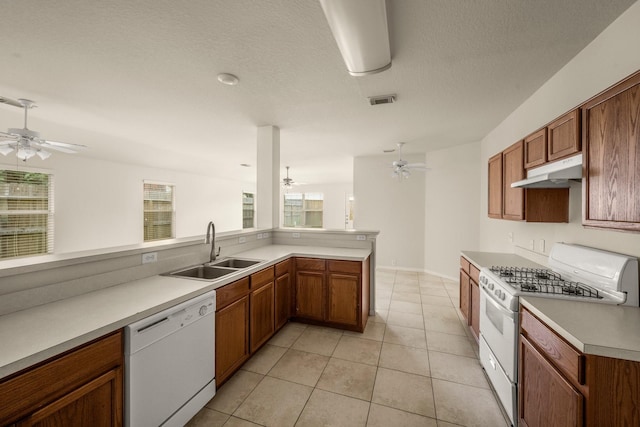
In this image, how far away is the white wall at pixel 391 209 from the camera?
5.55 m

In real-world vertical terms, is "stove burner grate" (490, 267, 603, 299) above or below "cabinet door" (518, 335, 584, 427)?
above

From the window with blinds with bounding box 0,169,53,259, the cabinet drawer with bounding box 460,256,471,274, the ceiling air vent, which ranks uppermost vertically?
the ceiling air vent

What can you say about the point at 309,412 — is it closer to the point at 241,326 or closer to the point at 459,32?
the point at 241,326

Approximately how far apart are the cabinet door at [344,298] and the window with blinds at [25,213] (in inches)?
193

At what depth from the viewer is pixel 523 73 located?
2.20 meters

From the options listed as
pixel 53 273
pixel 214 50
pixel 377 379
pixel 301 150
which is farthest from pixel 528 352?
pixel 301 150

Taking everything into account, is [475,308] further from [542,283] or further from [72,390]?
[72,390]

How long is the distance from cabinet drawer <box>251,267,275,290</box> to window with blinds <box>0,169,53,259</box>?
4366 mm

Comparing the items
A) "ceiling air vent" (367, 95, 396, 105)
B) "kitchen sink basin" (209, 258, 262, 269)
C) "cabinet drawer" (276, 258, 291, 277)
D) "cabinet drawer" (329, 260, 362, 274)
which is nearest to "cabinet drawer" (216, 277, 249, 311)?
"kitchen sink basin" (209, 258, 262, 269)

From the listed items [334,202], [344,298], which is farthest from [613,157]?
[334,202]

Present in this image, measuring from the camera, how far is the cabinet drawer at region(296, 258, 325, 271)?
2.90m

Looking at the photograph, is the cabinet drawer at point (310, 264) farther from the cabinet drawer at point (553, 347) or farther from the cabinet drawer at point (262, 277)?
the cabinet drawer at point (553, 347)

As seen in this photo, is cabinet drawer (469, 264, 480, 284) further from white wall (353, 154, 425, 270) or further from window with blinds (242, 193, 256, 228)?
window with blinds (242, 193, 256, 228)

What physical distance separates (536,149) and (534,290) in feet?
4.21
